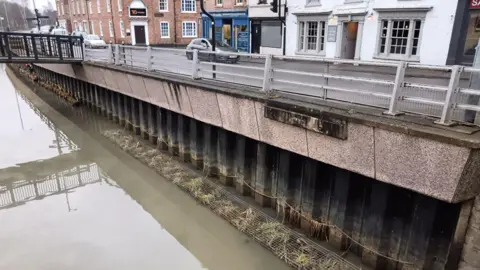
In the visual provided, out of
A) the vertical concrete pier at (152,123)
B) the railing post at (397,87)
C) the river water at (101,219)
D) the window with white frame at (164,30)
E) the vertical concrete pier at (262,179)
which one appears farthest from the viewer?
the window with white frame at (164,30)

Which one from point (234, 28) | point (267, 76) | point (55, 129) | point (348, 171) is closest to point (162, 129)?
point (267, 76)

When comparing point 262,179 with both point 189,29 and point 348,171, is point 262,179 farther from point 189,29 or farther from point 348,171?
point 189,29

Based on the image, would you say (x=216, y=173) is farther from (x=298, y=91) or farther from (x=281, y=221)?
(x=298, y=91)

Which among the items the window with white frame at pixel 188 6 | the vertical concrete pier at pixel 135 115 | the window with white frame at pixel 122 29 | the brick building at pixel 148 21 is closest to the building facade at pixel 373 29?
the vertical concrete pier at pixel 135 115

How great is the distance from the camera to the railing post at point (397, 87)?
16.4 feet

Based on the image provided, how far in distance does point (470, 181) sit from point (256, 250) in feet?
13.1

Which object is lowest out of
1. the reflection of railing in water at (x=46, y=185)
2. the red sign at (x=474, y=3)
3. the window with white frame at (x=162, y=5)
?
the reflection of railing in water at (x=46, y=185)

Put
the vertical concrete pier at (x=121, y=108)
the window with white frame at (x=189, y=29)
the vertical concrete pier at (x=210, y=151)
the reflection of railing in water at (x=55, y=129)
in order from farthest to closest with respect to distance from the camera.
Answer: the window with white frame at (x=189, y=29) → the vertical concrete pier at (x=121, y=108) → the reflection of railing in water at (x=55, y=129) → the vertical concrete pier at (x=210, y=151)

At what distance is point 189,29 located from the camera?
3859 cm

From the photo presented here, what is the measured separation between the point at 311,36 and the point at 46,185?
14.9m

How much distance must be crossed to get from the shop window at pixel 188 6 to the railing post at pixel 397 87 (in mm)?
36093

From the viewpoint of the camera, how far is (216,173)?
972 cm

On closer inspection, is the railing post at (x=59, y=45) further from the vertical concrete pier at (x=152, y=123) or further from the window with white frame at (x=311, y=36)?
the window with white frame at (x=311, y=36)

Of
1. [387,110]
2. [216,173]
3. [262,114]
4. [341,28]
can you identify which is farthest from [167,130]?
[341,28]
